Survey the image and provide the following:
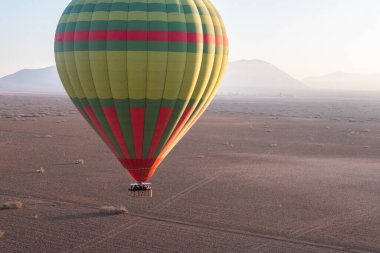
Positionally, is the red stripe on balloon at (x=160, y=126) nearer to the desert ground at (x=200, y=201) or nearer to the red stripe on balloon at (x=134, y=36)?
the red stripe on balloon at (x=134, y=36)

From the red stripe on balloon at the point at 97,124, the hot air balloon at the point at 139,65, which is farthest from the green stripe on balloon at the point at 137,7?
the red stripe on balloon at the point at 97,124

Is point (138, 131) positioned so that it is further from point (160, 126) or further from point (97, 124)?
point (97, 124)

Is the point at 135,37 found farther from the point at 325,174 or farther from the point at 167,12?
the point at 325,174

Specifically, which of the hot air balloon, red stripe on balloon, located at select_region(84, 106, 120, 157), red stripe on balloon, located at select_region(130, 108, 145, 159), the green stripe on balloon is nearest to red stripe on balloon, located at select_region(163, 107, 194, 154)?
the hot air balloon

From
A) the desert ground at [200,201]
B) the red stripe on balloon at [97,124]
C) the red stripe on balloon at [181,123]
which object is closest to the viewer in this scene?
the red stripe on balloon at [97,124]

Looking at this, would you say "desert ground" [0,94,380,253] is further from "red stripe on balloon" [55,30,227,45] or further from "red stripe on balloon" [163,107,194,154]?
"red stripe on balloon" [55,30,227,45]

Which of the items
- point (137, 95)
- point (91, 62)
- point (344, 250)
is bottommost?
point (344, 250)

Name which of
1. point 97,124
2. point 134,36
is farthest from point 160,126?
point 134,36

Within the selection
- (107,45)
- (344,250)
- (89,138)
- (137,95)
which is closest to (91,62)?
(107,45)
